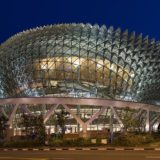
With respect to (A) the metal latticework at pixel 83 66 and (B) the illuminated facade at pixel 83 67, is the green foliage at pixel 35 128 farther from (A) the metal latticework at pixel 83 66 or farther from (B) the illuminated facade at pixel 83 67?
(A) the metal latticework at pixel 83 66

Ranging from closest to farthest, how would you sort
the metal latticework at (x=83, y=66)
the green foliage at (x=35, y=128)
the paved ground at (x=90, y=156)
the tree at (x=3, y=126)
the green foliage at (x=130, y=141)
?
the paved ground at (x=90, y=156) → the green foliage at (x=130, y=141) → the green foliage at (x=35, y=128) → the tree at (x=3, y=126) → the metal latticework at (x=83, y=66)

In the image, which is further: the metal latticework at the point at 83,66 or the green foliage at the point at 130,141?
the metal latticework at the point at 83,66

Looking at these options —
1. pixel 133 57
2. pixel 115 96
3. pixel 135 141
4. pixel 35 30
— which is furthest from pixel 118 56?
pixel 135 141

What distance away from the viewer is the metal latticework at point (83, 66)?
7425 cm

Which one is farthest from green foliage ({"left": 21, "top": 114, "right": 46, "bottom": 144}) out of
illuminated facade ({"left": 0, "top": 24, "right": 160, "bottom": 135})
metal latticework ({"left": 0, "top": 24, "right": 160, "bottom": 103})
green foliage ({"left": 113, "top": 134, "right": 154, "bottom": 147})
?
metal latticework ({"left": 0, "top": 24, "right": 160, "bottom": 103})

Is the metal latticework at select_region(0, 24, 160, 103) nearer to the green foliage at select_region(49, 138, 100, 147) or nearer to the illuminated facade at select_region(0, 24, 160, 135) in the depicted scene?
the illuminated facade at select_region(0, 24, 160, 135)

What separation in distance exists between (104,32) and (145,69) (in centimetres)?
1112

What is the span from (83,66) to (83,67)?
22 cm

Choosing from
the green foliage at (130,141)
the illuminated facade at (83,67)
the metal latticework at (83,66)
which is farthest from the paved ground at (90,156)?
the metal latticework at (83,66)

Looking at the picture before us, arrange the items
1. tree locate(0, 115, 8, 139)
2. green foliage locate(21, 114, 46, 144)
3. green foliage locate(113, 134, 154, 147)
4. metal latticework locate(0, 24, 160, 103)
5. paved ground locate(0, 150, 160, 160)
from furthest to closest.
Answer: metal latticework locate(0, 24, 160, 103)
tree locate(0, 115, 8, 139)
green foliage locate(21, 114, 46, 144)
green foliage locate(113, 134, 154, 147)
paved ground locate(0, 150, 160, 160)

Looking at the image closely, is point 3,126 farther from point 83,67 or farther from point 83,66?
point 83,66

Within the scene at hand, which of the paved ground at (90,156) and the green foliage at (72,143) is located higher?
the green foliage at (72,143)

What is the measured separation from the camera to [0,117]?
57625 millimetres

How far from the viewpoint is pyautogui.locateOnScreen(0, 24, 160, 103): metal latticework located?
7425 cm
